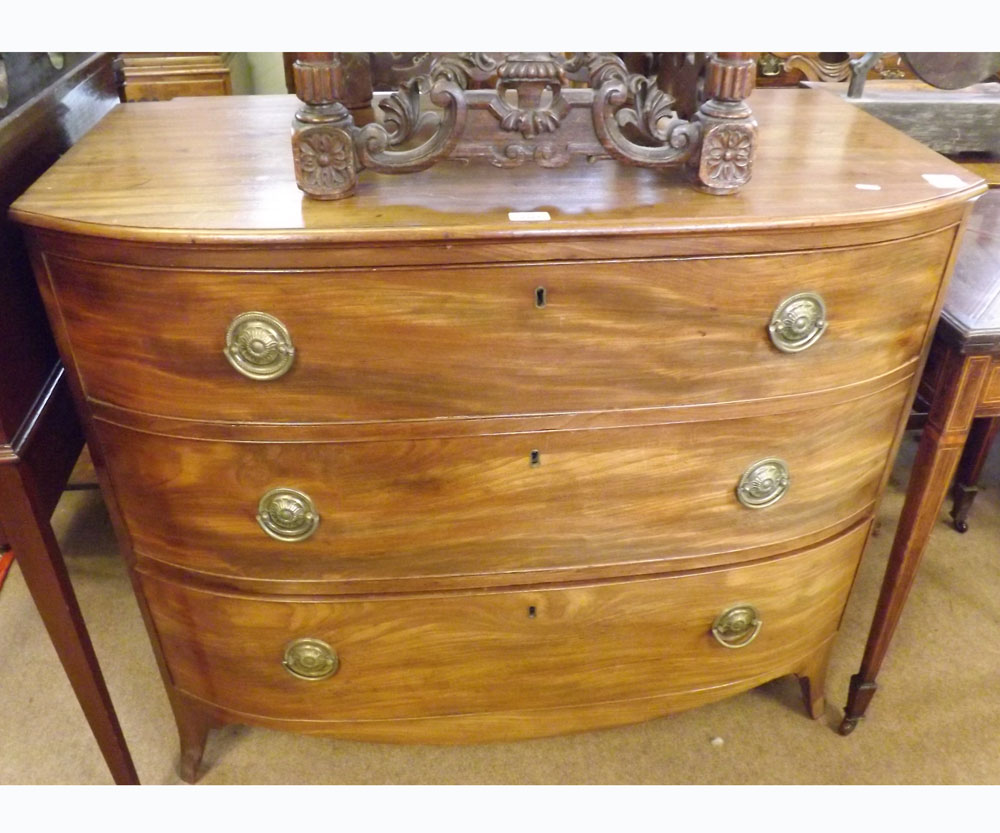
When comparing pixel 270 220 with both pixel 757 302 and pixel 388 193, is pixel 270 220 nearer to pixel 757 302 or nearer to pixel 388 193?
pixel 388 193

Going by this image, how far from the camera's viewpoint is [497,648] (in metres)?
1.20

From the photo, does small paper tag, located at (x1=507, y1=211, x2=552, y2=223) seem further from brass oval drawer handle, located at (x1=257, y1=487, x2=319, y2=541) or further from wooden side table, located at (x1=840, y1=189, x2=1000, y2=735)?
wooden side table, located at (x1=840, y1=189, x2=1000, y2=735)

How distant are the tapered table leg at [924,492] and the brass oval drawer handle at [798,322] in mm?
232

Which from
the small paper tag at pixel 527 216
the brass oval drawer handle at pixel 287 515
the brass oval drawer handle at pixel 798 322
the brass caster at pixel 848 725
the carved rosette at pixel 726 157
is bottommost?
the brass caster at pixel 848 725

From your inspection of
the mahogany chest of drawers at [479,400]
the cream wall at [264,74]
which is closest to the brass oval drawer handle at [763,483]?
the mahogany chest of drawers at [479,400]

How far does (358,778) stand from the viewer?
1412 millimetres

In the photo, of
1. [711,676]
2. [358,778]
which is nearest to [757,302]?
[711,676]

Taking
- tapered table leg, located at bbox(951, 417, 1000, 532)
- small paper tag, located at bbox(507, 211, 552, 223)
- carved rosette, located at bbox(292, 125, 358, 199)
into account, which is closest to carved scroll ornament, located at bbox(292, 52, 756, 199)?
carved rosette, located at bbox(292, 125, 358, 199)

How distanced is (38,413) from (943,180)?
112cm

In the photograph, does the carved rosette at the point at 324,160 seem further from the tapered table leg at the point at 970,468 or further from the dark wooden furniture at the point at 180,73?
the tapered table leg at the point at 970,468

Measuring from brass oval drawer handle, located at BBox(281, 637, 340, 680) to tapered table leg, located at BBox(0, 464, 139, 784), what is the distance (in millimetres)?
277

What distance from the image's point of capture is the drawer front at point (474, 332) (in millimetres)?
881

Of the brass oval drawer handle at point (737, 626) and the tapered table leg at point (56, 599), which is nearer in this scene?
the tapered table leg at point (56, 599)

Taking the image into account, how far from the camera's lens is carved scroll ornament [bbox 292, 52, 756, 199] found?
2.90 feet
